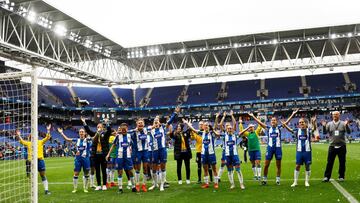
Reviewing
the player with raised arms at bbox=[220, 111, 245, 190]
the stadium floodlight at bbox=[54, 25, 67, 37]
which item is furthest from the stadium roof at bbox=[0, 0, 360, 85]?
the player with raised arms at bbox=[220, 111, 245, 190]

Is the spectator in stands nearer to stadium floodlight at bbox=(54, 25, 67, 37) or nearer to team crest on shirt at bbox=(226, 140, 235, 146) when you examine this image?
team crest on shirt at bbox=(226, 140, 235, 146)

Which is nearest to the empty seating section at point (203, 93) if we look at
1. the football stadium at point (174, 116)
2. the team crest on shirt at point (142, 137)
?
the football stadium at point (174, 116)

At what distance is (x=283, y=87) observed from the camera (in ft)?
198

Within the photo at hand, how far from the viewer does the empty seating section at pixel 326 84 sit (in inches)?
2253

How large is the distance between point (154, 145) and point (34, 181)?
510cm

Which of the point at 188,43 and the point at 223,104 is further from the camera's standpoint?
the point at 223,104

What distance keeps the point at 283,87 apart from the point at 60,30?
39.2 metres

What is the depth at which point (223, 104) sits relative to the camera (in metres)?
59.9

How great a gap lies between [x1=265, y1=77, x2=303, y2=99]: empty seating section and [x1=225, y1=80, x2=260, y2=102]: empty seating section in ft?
7.17

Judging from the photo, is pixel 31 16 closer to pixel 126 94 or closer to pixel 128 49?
pixel 128 49

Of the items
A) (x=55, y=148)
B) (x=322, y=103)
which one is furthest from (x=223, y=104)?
(x=55, y=148)

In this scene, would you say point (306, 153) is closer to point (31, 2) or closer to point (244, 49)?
point (31, 2)

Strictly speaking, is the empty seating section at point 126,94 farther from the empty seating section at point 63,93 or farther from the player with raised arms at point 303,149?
the player with raised arms at point 303,149

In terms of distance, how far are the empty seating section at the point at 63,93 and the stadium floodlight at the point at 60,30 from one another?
27075 millimetres
